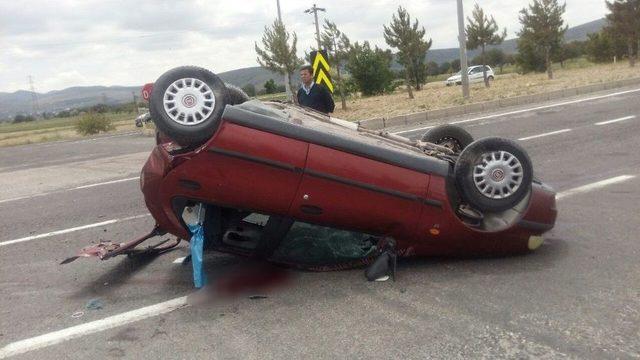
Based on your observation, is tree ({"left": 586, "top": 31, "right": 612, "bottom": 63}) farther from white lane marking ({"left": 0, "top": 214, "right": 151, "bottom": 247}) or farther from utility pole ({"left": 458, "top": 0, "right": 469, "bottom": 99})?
white lane marking ({"left": 0, "top": 214, "right": 151, "bottom": 247})

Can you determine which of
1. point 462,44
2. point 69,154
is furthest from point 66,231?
point 462,44

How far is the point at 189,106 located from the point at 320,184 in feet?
3.27

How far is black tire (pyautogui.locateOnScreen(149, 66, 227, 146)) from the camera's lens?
3.79 meters

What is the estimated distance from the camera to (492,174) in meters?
4.13

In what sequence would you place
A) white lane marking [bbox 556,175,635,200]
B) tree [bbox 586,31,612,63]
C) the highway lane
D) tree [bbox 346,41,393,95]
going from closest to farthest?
white lane marking [bbox 556,175,635,200]
the highway lane
tree [bbox 346,41,393,95]
tree [bbox 586,31,612,63]

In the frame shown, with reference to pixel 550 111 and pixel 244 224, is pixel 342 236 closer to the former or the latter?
pixel 244 224

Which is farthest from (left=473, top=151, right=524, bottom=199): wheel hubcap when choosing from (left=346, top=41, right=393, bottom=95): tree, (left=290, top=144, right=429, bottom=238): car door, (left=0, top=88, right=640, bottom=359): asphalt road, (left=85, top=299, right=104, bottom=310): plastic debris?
(left=346, top=41, right=393, bottom=95): tree

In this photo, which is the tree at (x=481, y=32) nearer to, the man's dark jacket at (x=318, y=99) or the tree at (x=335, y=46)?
the tree at (x=335, y=46)

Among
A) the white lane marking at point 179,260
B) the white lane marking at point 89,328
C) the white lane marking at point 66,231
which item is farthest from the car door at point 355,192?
the white lane marking at point 66,231

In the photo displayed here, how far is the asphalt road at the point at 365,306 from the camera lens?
324 cm

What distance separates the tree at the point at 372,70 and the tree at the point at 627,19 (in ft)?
35.3

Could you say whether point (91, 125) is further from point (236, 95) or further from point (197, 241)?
point (197, 241)

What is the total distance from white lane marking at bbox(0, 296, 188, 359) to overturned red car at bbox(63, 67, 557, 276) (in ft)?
1.67

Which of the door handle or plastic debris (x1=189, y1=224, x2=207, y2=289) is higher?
the door handle
